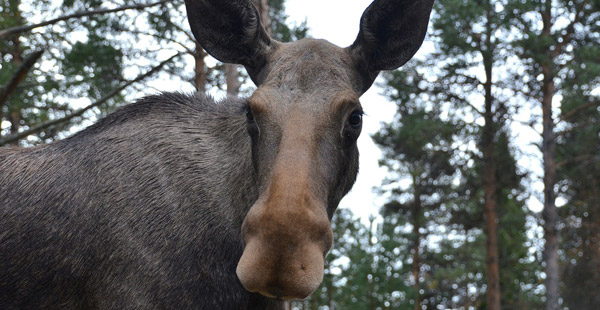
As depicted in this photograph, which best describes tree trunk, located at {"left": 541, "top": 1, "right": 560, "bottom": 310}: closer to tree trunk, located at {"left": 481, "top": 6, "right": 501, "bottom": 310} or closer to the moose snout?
tree trunk, located at {"left": 481, "top": 6, "right": 501, "bottom": 310}

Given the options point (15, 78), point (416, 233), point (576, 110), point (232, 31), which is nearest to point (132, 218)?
point (232, 31)

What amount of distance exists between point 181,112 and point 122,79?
1154cm

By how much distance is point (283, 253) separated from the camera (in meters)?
2.66

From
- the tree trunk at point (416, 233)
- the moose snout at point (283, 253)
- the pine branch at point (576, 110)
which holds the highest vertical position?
the pine branch at point (576, 110)

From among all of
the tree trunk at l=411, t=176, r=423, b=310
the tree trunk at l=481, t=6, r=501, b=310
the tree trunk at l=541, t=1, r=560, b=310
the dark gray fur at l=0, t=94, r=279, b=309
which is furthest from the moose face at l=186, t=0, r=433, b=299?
the tree trunk at l=411, t=176, r=423, b=310

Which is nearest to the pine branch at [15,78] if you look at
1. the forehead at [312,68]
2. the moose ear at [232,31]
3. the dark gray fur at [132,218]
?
the forehead at [312,68]

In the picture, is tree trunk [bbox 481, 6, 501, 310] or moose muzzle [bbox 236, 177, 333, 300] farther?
tree trunk [bbox 481, 6, 501, 310]

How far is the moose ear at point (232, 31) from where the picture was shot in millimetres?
3758

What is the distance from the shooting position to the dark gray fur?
342cm

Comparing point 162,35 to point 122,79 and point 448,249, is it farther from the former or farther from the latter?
point 448,249

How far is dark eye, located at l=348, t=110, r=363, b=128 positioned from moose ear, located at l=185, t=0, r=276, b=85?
0.78m

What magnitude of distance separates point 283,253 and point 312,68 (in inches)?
49.4

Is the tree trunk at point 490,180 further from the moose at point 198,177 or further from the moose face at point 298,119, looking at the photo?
the moose at point 198,177

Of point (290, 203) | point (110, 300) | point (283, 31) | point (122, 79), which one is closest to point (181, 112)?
point (110, 300)
